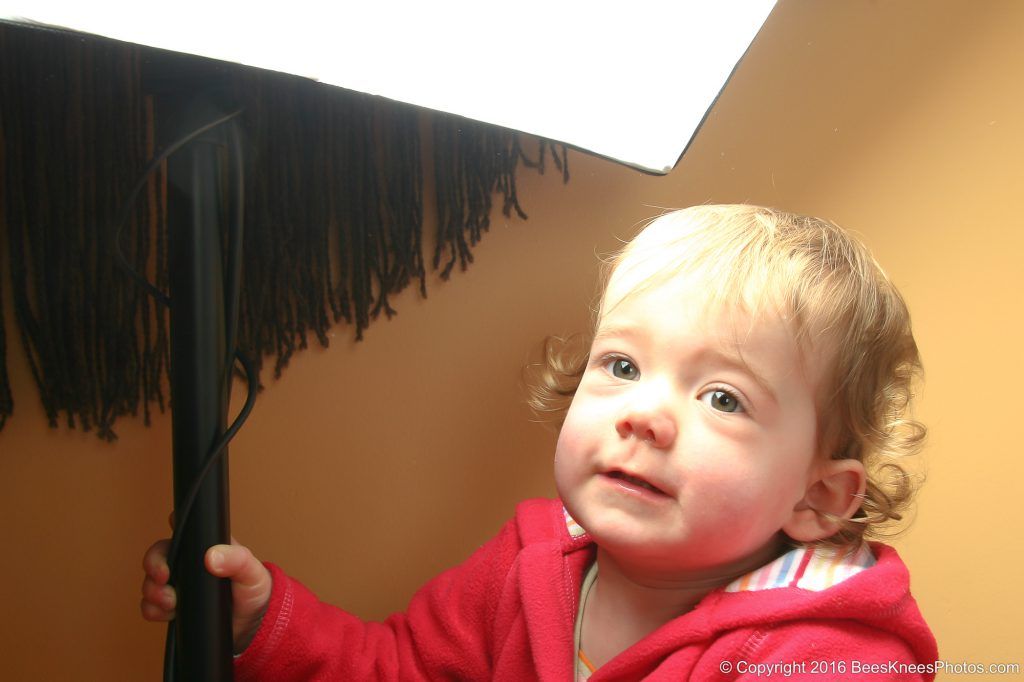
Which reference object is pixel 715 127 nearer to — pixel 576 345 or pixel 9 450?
pixel 576 345

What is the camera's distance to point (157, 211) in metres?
0.73

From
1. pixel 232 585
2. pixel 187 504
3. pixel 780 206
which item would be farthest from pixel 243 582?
pixel 780 206

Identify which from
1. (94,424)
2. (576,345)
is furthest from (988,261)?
(94,424)

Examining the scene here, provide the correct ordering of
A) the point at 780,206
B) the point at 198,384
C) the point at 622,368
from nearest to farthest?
the point at 198,384 → the point at 622,368 → the point at 780,206

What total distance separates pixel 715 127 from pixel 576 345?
1.01ft

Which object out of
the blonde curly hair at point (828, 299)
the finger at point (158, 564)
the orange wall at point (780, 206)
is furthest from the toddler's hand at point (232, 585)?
the blonde curly hair at point (828, 299)

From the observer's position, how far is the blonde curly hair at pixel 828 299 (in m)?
0.64

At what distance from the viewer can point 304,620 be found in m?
0.71

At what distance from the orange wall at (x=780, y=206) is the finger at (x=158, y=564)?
207 mm

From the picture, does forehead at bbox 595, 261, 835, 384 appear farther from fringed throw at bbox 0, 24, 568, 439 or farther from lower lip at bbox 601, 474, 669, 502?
fringed throw at bbox 0, 24, 568, 439

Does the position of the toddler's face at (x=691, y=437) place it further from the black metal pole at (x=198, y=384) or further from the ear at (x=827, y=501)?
the black metal pole at (x=198, y=384)

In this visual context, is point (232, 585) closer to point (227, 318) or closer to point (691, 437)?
point (227, 318)

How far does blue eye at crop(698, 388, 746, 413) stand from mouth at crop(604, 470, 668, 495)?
0.27ft

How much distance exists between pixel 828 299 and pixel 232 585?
0.54 meters
